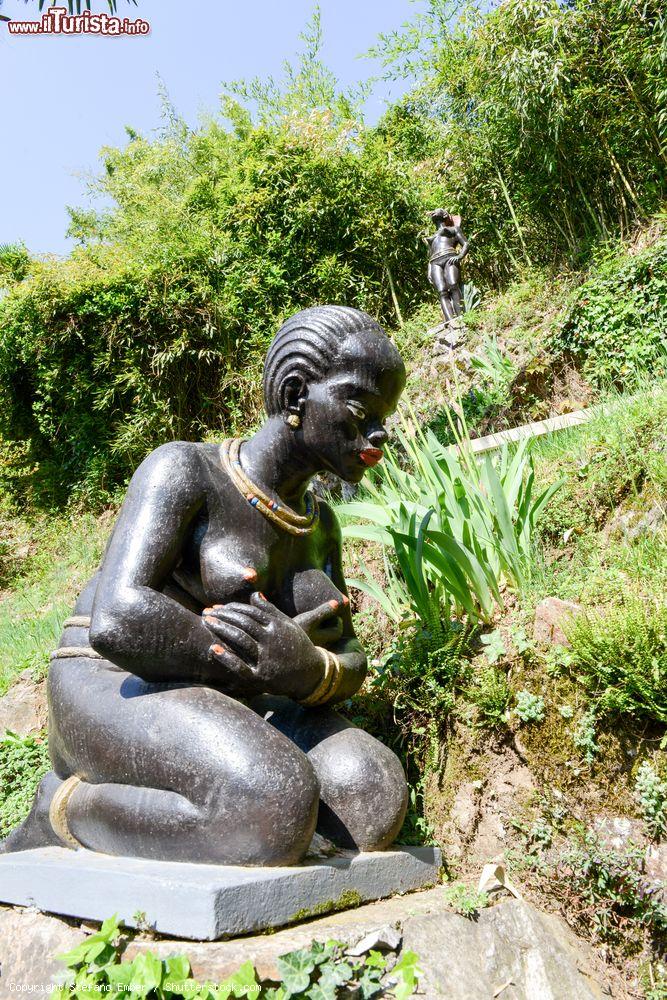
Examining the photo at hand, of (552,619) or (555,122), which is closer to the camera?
(552,619)

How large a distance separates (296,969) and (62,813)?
0.90 m

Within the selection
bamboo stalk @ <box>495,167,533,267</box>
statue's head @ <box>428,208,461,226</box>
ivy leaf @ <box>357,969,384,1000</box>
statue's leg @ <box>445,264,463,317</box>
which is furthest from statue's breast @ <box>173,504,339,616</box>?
bamboo stalk @ <box>495,167,533,267</box>

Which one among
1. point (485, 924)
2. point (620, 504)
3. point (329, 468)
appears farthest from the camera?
point (620, 504)

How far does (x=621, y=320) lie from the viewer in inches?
282

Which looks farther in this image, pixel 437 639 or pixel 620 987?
pixel 437 639

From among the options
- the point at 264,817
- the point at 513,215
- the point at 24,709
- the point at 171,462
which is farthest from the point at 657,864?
the point at 513,215

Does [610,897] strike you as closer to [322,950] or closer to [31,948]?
[322,950]

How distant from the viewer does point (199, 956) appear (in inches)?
58.1

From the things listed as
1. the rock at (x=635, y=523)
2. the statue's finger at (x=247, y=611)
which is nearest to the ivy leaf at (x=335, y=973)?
the statue's finger at (x=247, y=611)

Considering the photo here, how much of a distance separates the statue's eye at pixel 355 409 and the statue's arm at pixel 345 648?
1.52ft

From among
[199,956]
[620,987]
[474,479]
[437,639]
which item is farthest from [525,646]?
[199,956]

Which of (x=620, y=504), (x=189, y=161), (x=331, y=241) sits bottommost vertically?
(x=620, y=504)

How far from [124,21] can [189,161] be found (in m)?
12.8

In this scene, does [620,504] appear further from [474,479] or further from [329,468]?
[329,468]
